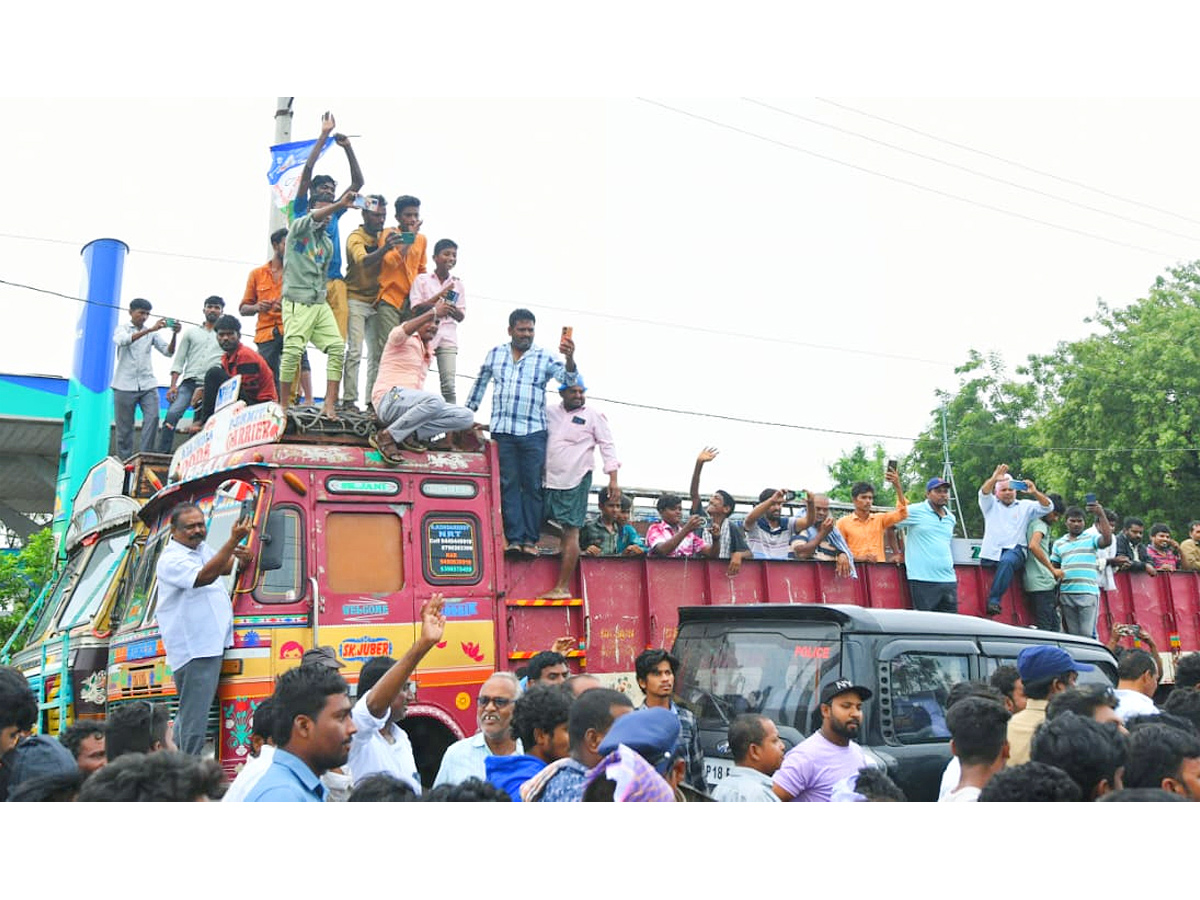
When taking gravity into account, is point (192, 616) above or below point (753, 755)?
above

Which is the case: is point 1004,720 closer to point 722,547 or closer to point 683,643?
point 683,643

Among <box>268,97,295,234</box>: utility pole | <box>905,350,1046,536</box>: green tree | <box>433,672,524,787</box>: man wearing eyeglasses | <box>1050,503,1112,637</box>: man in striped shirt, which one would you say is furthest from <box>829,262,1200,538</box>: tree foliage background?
<box>433,672,524,787</box>: man wearing eyeglasses

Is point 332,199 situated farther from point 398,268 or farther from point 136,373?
point 136,373

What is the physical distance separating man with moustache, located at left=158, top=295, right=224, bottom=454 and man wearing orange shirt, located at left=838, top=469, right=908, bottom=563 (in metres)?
6.22

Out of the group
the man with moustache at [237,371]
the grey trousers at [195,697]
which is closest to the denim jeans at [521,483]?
the man with moustache at [237,371]

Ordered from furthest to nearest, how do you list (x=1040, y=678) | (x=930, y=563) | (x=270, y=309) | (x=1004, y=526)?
(x=1004, y=526)
(x=270, y=309)
(x=930, y=563)
(x=1040, y=678)

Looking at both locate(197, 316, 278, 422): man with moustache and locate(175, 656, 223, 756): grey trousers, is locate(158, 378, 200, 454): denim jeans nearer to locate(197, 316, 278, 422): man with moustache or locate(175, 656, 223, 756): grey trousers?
locate(197, 316, 278, 422): man with moustache

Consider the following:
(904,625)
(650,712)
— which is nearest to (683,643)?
(904,625)

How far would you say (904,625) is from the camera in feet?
20.2

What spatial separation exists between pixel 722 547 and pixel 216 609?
14.0 ft

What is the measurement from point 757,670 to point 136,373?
8409 mm

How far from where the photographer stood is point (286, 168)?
11.0 metres

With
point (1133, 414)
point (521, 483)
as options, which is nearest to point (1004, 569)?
point (521, 483)

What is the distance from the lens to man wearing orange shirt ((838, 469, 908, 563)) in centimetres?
1023
